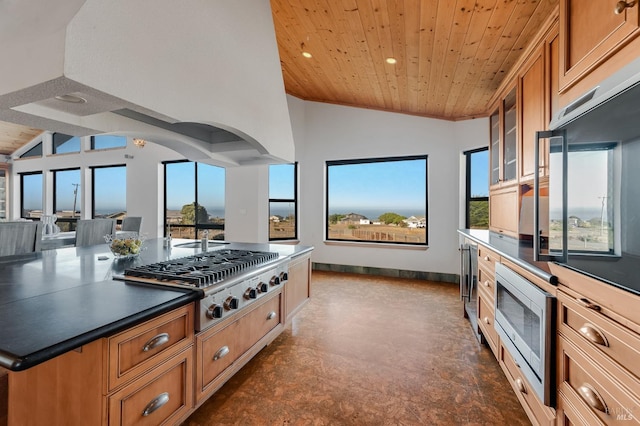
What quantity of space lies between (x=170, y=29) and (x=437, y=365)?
2.86 meters

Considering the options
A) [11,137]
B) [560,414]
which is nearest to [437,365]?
[560,414]

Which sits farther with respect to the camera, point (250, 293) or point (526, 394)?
point (250, 293)

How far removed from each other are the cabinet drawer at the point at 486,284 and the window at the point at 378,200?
2.46 meters

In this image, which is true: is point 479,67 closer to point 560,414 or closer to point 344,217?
point 560,414

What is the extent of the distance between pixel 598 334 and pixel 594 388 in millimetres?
211

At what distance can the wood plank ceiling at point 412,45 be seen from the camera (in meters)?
2.16

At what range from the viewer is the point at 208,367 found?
61.2 inches

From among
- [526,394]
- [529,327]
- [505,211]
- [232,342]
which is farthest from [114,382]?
[505,211]

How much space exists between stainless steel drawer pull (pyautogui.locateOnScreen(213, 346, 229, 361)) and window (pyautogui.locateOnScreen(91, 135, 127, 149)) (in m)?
6.87

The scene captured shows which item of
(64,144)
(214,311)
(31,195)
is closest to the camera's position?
(214,311)

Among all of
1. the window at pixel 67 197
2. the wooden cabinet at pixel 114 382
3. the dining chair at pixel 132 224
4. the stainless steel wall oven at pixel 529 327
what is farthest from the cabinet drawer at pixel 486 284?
the window at pixel 67 197

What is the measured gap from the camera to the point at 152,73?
4.11 feet

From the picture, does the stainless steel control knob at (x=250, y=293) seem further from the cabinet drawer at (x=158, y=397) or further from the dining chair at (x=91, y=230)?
the dining chair at (x=91, y=230)

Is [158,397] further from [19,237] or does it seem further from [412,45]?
[412,45]
